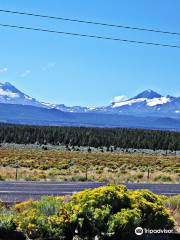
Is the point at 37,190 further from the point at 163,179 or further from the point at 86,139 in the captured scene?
the point at 86,139

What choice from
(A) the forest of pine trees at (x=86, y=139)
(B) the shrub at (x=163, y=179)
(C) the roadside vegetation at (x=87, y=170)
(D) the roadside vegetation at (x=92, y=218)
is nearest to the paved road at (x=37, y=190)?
(C) the roadside vegetation at (x=87, y=170)

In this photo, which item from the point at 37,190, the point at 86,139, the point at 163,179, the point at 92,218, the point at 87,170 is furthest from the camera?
the point at 86,139

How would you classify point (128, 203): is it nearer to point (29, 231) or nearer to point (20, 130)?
point (29, 231)

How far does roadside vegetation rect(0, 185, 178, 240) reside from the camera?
9.84m

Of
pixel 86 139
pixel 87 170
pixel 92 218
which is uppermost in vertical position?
pixel 86 139

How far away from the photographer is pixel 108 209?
9.97 meters

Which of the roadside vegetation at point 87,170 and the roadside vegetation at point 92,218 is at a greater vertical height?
the roadside vegetation at point 92,218

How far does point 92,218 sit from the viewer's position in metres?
9.94

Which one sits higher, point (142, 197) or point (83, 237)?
point (142, 197)

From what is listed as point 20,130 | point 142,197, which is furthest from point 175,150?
point 142,197

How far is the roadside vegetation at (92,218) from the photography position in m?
9.84

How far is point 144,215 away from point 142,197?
75cm

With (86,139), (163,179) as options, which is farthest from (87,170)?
(86,139)

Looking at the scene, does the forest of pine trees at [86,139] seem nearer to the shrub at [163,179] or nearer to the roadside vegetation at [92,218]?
the shrub at [163,179]
